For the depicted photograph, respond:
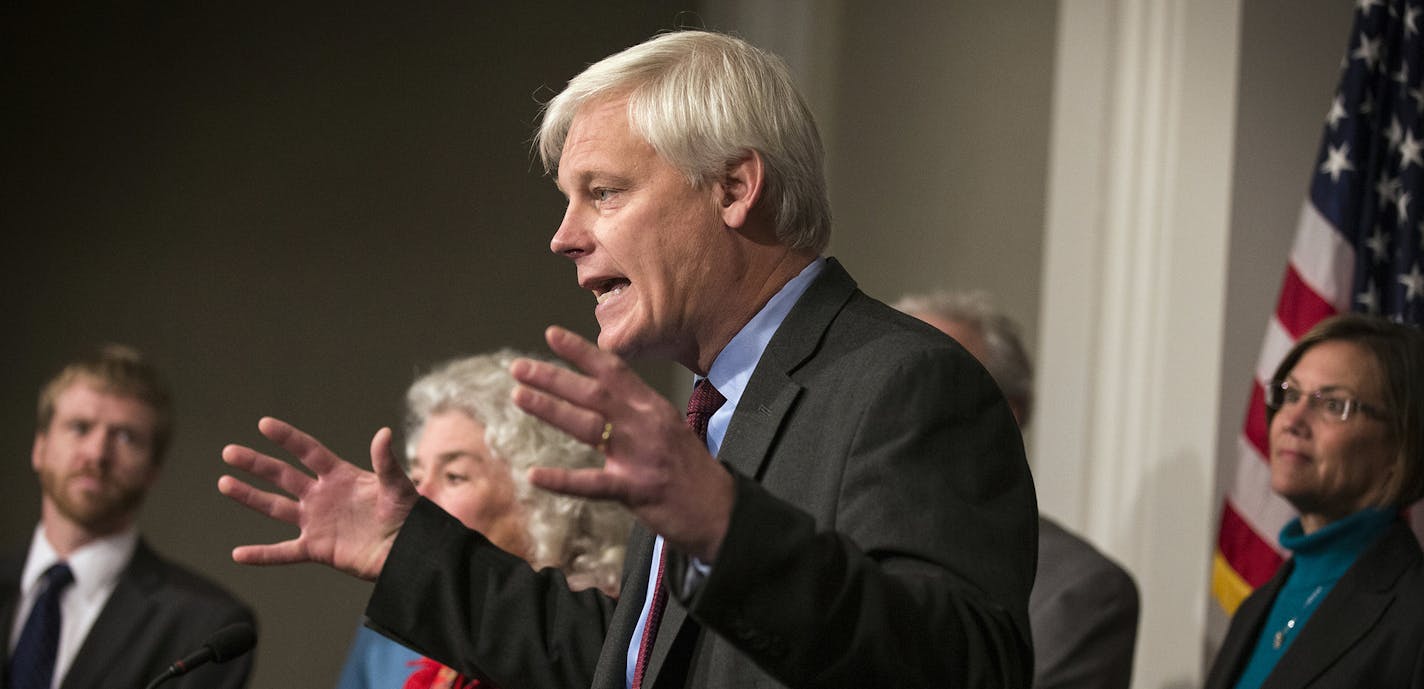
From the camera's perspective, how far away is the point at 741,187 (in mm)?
1707

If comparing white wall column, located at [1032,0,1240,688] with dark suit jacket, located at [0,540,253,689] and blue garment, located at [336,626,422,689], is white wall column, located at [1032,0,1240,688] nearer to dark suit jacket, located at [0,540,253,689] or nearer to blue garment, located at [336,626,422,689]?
blue garment, located at [336,626,422,689]

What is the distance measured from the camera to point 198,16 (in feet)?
17.9

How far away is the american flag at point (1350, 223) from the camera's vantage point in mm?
3439

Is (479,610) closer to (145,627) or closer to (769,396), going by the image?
(769,396)

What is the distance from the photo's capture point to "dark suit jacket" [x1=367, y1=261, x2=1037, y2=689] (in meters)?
1.20

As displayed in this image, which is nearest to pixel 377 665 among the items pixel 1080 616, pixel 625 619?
pixel 1080 616

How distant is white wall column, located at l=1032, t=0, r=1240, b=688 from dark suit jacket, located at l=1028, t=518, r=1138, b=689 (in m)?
0.60

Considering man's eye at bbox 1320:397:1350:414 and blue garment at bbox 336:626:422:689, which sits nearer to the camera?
man's eye at bbox 1320:397:1350:414

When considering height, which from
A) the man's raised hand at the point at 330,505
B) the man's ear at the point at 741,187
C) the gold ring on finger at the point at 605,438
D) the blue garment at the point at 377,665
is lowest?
the blue garment at the point at 377,665

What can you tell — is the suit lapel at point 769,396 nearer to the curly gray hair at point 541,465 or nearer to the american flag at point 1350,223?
the curly gray hair at point 541,465

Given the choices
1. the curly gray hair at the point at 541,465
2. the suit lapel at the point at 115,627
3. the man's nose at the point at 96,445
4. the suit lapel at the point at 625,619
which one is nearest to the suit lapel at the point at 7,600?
the suit lapel at the point at 115,627

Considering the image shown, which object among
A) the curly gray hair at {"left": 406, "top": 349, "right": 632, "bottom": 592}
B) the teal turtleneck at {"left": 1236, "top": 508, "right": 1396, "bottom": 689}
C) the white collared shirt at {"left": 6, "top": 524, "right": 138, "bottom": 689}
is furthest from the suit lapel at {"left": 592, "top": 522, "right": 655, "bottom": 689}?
the white collared shirt at {"left": 6, "top": 524, "right": 138, "bottom": 689}

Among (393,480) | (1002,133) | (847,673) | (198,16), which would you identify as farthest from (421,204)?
(847,673)

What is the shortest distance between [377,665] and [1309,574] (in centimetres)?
179
